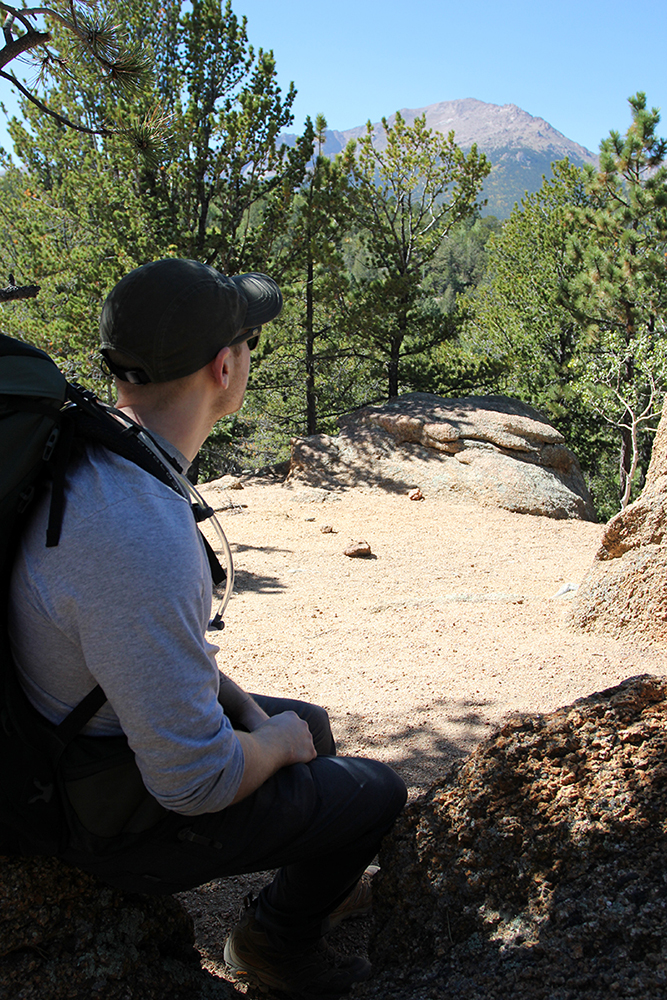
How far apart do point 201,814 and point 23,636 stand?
0.45m

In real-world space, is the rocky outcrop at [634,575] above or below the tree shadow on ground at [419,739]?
above

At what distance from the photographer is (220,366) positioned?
142 cm

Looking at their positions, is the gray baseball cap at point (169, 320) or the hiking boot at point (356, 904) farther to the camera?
the hiking boot at point (356, 904)

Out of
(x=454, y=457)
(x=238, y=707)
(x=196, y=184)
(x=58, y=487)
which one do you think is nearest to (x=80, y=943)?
(x=238, y=707)

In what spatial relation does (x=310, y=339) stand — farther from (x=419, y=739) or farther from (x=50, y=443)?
(x=50, y=443)

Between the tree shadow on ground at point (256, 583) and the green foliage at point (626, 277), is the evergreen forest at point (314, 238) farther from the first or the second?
the tree shadow on ground at point (256, 583)

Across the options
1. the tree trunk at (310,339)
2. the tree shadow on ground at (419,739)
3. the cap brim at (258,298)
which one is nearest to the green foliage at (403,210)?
the tree trunk at (310,339)

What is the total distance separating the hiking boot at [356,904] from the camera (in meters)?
1.79

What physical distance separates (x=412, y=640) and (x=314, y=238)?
899 cm

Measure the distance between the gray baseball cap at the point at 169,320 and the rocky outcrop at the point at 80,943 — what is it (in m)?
0.98

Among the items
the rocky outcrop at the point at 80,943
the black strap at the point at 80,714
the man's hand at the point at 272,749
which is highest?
the black strap at the point at 80,714

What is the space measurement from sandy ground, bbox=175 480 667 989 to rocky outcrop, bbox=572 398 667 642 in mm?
121

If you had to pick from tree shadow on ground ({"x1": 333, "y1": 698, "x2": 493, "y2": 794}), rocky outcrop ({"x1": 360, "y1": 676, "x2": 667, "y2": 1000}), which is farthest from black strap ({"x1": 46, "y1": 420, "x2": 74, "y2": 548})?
tree shadow on ground ({"x1": 333, "y1": 698, "x2": 493, "y2": 794})

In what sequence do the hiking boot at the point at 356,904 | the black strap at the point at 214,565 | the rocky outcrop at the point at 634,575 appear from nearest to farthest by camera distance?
the black strap at the point at 214,565
the hiking boot at the point at 356,904
the rocky outcrop at the point at 634,575
